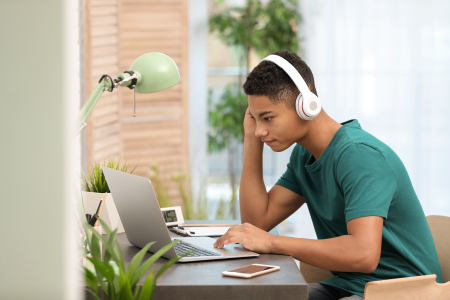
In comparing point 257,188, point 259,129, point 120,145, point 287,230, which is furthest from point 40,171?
point 287,230

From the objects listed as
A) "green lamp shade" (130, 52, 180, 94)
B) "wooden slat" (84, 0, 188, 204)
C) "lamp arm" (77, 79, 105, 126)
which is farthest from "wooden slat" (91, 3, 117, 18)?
"lamp arm" (77, 79, 105, 126)

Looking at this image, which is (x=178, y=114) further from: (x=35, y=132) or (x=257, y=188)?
(x=35, y=132)

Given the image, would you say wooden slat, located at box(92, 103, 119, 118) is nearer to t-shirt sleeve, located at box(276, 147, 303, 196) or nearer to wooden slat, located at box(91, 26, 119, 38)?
wooden slat, located at box(91, 26, 119, 38)

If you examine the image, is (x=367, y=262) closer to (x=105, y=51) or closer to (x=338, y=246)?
(x=338, y=246)

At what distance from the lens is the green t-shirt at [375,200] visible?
50.3 inches

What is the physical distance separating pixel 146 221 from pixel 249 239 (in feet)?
0.91

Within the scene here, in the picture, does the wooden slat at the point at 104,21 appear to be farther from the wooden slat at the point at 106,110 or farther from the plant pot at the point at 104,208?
the plant pot at the point at 104,208

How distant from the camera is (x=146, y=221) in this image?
1240mm

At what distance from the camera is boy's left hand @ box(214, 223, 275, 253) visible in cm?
129

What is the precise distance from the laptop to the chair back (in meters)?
0.66

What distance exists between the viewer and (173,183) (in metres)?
3.33


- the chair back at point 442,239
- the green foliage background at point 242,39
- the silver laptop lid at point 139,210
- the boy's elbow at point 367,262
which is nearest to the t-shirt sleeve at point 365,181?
the boy's elbow at point 367,262

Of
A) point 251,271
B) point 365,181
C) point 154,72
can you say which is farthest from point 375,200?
point 154,72

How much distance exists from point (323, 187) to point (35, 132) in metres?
1.10
